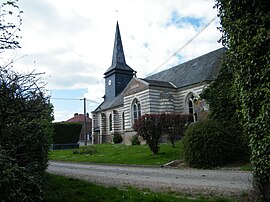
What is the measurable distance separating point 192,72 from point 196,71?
2.30ft

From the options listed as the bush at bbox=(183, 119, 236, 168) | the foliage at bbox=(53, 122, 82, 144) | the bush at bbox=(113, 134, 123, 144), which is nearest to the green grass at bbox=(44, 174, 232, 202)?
the bush at bbox=(183, 119, 236, 168)

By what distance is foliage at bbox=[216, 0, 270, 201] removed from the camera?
4.78m

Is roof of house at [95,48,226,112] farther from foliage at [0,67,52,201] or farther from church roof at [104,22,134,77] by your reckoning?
foliage at [0,67,52,201]

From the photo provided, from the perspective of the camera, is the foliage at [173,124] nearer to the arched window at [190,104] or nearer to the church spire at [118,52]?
the arched window at [190,104]

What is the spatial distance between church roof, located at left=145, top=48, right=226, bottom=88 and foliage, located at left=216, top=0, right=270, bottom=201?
69.5ft

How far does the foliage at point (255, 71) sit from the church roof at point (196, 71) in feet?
69.5

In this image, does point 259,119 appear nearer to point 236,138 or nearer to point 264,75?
point 264,75

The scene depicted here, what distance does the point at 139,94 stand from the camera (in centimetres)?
3108

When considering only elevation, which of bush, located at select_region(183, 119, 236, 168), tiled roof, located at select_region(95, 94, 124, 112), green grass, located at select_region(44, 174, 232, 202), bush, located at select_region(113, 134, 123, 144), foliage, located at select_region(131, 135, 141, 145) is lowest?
green grass, located at select_region(44, 174, 232, 202)

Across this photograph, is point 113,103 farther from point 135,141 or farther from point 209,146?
point 209,146

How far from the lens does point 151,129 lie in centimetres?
1744

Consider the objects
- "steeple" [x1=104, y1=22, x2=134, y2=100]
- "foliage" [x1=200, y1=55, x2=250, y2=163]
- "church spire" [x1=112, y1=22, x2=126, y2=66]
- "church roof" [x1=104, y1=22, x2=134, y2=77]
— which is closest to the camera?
"foliage" [x1=200, y1=55, x2=250, y2=163]

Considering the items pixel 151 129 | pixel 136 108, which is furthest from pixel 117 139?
pixel 151 129

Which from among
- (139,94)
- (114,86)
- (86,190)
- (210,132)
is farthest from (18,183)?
(114,86)
